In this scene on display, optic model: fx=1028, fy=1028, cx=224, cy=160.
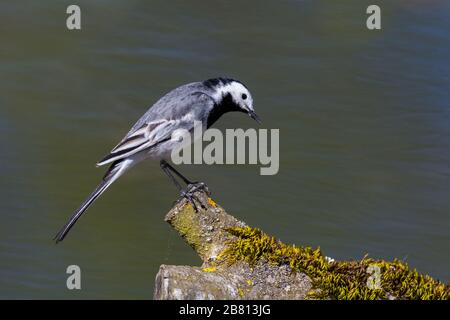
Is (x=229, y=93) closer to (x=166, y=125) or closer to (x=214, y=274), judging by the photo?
(x=166, y=125)

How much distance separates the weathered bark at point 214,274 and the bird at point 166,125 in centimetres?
154

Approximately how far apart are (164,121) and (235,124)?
9.47ft

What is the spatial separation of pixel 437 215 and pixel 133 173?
2.97 meters

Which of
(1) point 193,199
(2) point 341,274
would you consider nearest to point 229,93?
(1) point 193,199

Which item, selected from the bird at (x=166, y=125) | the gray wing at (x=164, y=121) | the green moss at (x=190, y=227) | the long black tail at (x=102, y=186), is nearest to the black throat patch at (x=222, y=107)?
the bird at (x=166, y=125)

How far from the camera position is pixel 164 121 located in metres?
7.68

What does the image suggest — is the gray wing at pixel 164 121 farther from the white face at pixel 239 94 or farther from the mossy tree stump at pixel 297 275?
the mossy tree stump at pixel 297 275

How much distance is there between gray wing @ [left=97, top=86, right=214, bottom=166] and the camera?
7.54 m

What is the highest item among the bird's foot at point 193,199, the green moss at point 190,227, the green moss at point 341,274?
the bird's foot at point 193,199

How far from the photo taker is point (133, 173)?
33.2 feet

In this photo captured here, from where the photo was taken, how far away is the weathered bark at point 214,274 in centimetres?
493

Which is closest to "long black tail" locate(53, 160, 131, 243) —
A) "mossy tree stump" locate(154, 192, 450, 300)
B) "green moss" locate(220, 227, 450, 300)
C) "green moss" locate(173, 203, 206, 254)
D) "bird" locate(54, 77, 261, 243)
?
"bird" locate(54, 77, 261, 243)

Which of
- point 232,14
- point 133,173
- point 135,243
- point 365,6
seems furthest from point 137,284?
point 365,6
